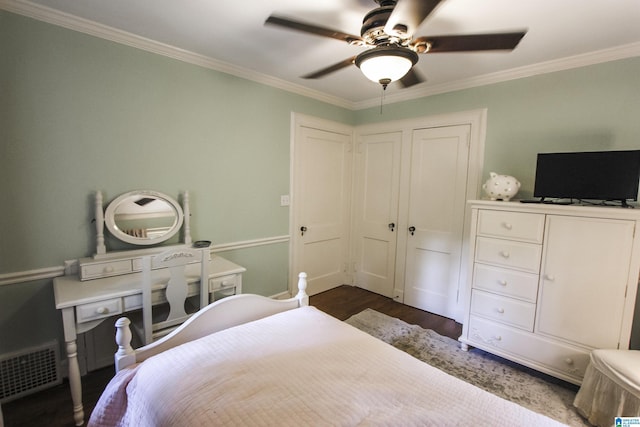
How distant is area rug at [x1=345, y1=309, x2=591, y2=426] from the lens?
192 centimetres

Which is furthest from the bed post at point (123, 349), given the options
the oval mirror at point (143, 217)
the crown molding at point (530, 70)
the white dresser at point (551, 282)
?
the crown molding at point (530, 70)

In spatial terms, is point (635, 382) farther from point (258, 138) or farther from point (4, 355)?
point (4, 355)

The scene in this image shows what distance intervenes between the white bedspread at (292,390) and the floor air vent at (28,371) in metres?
1.12

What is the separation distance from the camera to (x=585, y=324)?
197 cm

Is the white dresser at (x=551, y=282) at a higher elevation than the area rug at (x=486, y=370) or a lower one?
higher

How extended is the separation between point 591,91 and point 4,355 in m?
4.45

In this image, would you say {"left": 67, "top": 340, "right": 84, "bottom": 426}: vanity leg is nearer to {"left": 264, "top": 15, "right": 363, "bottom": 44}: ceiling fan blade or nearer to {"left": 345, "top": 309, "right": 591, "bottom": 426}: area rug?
{"left": 264, "top": 15, "right": 363, "bottom": 44}: ceiling fan blade

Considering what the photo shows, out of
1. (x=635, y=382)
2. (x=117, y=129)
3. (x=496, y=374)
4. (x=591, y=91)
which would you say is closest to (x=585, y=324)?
(x=635, y=382)

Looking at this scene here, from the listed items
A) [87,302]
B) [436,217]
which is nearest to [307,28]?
[87,302]

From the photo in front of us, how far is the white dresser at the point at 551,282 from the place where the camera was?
1.86 meters

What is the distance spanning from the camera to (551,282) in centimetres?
208

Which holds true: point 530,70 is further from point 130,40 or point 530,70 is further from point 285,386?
point 130,40

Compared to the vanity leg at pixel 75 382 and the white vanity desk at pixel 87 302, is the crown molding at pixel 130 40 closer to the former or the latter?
the white vanity desk at pixel 87 302

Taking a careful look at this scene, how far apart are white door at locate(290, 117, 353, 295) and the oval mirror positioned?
1302mm
